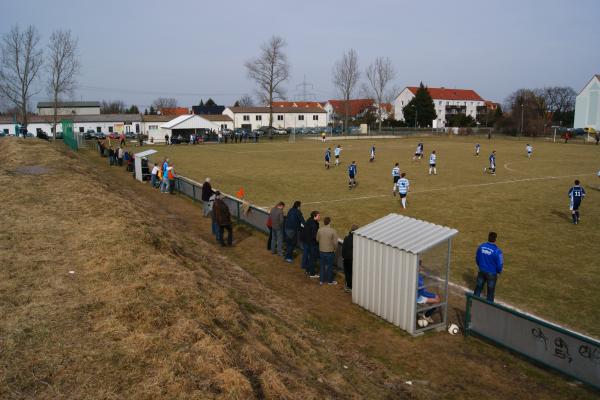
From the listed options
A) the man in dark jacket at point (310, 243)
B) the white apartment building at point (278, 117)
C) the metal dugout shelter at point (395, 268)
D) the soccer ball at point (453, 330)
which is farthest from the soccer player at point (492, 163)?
the white apartment building at point (278, 117)

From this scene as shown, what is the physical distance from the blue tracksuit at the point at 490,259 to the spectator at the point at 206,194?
1113 centimetres

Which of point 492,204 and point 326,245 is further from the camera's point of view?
point 492,204

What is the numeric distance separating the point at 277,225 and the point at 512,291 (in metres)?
6.40

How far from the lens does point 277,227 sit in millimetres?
13336

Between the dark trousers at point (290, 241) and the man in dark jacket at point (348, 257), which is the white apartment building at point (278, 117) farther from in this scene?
the man in dark jacket at point (348, 257)

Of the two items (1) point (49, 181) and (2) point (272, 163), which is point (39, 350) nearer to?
(1) point (49, 181)

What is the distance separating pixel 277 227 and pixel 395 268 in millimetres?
5036

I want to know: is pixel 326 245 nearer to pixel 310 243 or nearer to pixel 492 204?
pixel 310 243

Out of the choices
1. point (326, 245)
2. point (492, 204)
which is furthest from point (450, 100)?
point (326, 245)

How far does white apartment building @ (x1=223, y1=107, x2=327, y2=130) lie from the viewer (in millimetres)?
104312

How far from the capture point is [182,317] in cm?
739

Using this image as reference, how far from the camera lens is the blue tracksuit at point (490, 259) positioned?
9477mm

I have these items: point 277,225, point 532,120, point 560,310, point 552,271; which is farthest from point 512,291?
point 532,120

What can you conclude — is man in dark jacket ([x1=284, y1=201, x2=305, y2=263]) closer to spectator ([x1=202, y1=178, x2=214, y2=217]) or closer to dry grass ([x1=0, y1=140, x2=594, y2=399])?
dry grass ([x1=0, y1=140, x2=594, y2=399])
